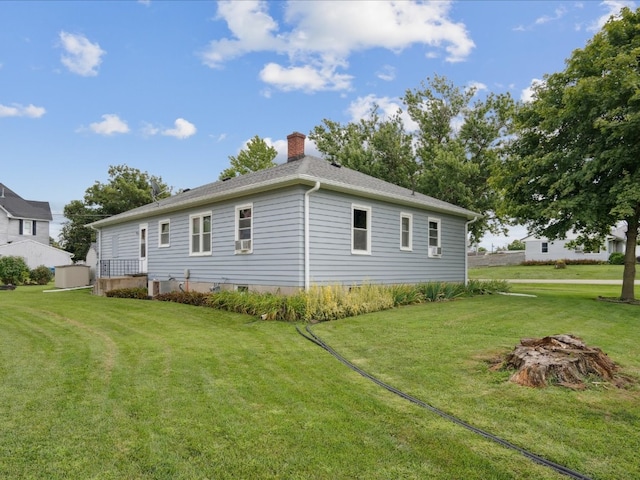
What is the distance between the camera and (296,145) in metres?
14.3

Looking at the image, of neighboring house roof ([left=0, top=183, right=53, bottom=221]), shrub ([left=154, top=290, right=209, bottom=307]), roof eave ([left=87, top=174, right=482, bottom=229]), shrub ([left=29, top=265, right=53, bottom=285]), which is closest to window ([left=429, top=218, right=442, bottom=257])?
roof eave ([left=87, top=174, right=482, bottom=229])

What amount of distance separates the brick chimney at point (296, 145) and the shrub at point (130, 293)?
7.37 metres

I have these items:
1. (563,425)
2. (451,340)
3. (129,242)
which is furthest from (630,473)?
(129,242)

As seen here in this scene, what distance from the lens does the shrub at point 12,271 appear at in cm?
2263

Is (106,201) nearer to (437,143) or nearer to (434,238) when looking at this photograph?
(437,143)

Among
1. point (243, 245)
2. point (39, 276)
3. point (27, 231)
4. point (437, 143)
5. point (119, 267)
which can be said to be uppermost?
point (437, 143)

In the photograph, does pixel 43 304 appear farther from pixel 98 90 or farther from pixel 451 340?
pixel 451 340

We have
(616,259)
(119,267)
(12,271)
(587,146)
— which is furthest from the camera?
(616,259)

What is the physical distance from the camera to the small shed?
20.9 m

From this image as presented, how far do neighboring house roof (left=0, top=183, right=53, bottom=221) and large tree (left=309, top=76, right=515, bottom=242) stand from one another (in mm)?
25837

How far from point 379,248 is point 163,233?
8970 millimetres

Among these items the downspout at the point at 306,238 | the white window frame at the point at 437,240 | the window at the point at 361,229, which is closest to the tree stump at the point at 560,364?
the downspout at the point at 306,238

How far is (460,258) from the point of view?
17.4 metres

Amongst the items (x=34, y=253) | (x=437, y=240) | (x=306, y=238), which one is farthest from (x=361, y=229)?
(x=34, y=253)
